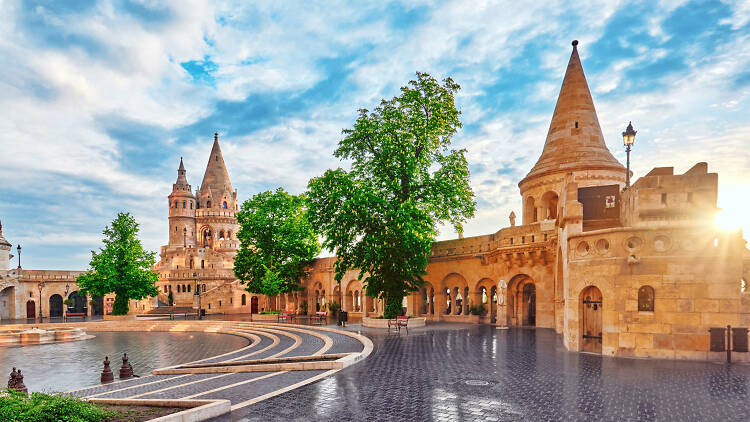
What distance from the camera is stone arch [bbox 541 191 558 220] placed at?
28.0m

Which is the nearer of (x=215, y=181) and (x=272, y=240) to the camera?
(x=272, y=240)

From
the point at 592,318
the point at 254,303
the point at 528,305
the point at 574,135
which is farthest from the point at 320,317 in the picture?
the point at 254,303

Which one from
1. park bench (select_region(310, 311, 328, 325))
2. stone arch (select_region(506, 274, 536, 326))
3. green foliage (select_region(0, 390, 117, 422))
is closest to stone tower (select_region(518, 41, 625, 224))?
stone arch (select_region(506, 274, 536, 326))

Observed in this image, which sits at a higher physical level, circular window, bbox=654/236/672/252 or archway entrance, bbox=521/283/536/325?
circular window, bbox=654/236/672/252

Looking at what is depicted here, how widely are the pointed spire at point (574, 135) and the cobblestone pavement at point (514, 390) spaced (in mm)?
15815

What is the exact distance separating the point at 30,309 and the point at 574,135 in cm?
5614

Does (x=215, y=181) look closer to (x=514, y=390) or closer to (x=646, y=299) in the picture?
(x=646, y=299)

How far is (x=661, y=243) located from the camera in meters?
13.9

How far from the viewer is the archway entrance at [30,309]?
46475 millimetres

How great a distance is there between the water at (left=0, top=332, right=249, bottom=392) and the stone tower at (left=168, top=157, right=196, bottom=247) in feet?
168

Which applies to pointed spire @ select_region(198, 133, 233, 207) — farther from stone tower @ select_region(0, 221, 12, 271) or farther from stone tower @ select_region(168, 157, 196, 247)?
stone tower @ select_region(0, 221, 12, 271)

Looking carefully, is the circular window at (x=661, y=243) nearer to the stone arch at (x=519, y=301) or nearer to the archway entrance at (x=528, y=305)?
the stone arch at (x=519, y=301)

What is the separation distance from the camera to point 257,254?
3659 centimetres

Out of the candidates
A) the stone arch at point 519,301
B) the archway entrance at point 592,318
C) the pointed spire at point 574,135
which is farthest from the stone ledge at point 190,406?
the pointed spire at point 574,135
